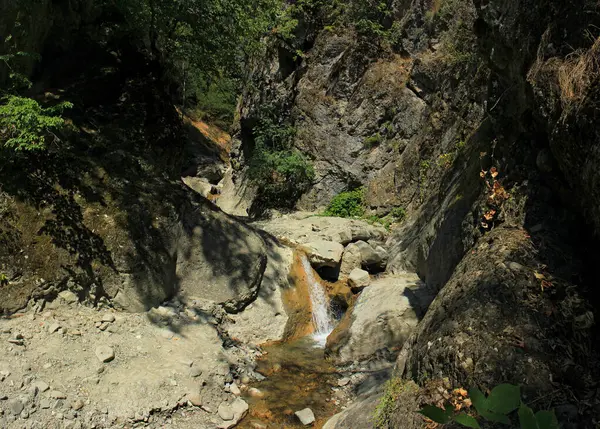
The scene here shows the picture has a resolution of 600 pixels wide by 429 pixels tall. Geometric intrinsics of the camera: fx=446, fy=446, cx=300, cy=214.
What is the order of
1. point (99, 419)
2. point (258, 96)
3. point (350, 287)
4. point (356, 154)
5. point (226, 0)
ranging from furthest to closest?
point (258, 96) < point (356, 154) < point (226, 0) < point (350, 287) < point (99, 419)

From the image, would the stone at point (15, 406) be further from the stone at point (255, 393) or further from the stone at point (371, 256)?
the stone at point (371, 256)

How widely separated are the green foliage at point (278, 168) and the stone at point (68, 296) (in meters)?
9.93

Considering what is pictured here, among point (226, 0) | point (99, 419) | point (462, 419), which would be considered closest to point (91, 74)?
point (226, 0)

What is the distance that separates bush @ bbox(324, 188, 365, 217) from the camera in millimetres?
14672

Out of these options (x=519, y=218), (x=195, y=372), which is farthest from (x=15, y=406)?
(x=519, y=218)

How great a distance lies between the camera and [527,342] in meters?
3.41

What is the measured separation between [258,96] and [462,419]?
18.3m

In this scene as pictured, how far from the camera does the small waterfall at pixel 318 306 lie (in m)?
9.12

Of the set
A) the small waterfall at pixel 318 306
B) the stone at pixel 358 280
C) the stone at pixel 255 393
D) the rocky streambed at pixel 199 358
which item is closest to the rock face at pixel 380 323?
the rocky streambed at pixel 199 358

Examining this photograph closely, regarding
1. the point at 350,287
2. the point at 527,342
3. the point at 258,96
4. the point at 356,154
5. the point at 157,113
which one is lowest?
the point at 350,287

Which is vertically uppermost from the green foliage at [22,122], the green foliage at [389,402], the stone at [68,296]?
the green foliage at [22,122]

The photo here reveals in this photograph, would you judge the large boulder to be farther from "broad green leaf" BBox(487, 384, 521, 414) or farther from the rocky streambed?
"broad green leaf" BBox(487, 384, 521, 414)

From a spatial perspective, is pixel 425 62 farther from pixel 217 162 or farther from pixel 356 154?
pixel 217 162

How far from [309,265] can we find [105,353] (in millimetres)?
5207
